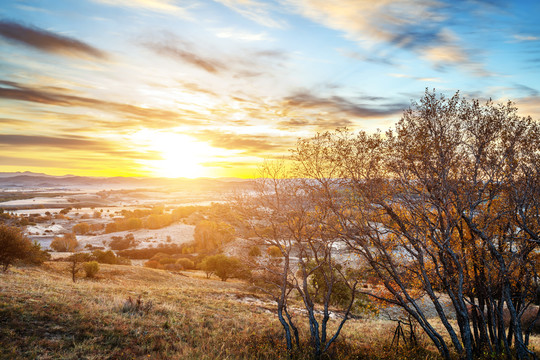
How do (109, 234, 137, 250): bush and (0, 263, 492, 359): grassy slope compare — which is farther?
(109, 234, 137, 250): bush

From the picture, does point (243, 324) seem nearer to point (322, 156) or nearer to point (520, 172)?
point (322, 156)

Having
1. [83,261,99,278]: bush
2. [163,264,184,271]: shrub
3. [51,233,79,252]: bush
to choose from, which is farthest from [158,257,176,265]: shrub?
[83,261,99,278]: bush

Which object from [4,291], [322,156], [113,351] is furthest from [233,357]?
[4,291]

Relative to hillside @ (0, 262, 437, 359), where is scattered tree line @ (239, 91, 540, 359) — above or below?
above

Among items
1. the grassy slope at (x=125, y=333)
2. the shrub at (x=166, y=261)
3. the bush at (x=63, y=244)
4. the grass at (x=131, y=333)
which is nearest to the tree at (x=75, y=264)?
the grassy slope at (x=125, y=333)

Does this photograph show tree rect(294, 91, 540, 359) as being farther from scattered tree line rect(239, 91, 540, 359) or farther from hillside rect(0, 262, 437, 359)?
hillside rect(0, 262, 437, 359)

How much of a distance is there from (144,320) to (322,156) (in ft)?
44.6

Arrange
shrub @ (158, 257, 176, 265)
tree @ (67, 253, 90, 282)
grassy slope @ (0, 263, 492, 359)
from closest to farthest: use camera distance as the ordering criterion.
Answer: grassy slope @ (0, 263, 492, 359), tree @ (67, 253, 90, 282), shrub @ (158, 257, 176, 265)

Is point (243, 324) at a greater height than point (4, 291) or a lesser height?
lesser

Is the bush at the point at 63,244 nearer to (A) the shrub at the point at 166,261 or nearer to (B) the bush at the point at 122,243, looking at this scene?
(B) the bush at the point at 122,243

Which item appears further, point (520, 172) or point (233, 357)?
point (520, 172)

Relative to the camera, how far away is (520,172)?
14.9m

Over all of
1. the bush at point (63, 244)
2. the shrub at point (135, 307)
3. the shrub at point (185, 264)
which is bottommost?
the shrub at point (185, 264)

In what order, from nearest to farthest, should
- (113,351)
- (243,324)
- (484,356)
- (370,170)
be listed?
(113,351) < (484,356) < (370,170) < (243,324)
